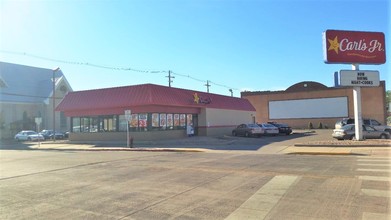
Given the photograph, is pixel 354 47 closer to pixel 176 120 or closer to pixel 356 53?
pixel 356 53

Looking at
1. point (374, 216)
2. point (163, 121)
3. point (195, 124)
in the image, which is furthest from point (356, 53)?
point (374, 216)

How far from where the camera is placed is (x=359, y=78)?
26219 millimetres

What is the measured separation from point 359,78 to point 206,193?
67.7 feet

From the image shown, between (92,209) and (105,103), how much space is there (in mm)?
28812

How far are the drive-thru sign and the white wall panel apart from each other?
1429 inches

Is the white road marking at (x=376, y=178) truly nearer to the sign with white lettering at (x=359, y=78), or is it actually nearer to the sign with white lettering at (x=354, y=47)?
the sign with white lettering at (x=359, y=78)

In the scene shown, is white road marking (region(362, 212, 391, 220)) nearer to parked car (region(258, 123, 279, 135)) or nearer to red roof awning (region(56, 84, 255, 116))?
red roof awning (region(56, 84, 255, 116))

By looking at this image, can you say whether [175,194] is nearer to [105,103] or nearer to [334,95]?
[105,103]

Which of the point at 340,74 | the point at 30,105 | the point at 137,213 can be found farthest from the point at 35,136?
the point at 137,213

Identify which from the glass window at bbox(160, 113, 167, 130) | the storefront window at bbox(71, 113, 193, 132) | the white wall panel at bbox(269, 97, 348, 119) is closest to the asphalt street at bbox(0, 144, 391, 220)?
the storefront window at bbox(71, 113, 193, 132)

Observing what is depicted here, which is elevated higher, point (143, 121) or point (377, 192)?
point (143, 121)

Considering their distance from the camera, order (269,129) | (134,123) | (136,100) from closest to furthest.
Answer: (136,100) < (134,123) < (269,129)

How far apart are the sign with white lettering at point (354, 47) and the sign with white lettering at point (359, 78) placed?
0.77 meters

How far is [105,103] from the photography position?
1414 inches
